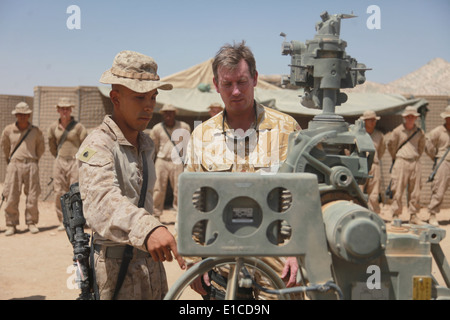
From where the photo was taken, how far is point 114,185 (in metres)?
→ 2.33

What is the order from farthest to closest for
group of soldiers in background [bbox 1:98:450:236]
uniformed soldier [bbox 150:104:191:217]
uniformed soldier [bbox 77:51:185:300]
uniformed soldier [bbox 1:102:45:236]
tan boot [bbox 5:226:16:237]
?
uniformed soldier [bbox 150:104:191:217]
group of soldiers in background [bbox 1:98:450:236]
uniformed soldier [bbox 1:102:45:236]
tan boot [bbox 5:226:16:237]
uniformed soldier [bbox 77:51:185:300]

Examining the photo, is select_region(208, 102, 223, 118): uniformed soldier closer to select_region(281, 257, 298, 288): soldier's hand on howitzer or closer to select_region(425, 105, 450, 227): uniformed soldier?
select_region(425, 105, 450, 227): uniformed soldier

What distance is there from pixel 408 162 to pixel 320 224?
9.47m

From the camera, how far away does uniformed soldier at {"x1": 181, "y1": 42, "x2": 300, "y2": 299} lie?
2.88m

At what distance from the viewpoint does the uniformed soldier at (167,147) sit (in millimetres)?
10461

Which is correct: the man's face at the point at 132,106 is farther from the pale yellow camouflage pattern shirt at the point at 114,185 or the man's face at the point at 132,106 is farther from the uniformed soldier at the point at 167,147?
the uniformed soldier at the point at 167,147

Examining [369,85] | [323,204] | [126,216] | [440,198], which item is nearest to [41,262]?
[126,216]

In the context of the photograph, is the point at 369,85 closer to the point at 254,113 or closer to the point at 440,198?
the point at 440,198

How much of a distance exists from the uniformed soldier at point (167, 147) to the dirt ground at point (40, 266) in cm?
81

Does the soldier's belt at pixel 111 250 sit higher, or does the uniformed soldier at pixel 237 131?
the uniformed soldier at pixel 237 131

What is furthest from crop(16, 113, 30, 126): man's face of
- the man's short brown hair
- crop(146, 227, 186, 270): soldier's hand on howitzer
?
crop(146, 227, 186, 270): soldier's hand on howitzer

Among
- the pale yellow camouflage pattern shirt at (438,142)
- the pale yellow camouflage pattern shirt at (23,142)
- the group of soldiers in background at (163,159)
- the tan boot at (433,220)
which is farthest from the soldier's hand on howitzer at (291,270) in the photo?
the pale yellow camouflage pattern shirt at (438,142)

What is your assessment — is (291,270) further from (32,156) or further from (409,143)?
(409,143)

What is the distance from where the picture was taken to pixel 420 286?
1792 mm
